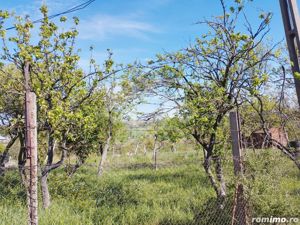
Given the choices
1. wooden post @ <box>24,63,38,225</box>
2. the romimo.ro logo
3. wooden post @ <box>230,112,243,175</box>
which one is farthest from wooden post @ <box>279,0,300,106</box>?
wooden post @ <box>24,63,38,225</box>

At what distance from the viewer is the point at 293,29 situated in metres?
4.78

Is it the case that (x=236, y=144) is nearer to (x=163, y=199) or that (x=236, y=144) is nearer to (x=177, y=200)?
(x=177, y=200)

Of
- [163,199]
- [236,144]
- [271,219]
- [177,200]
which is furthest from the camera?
[163,199]

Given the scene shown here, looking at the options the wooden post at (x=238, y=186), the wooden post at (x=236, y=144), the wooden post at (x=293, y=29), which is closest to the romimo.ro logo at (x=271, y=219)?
the wooden post at (x=238, y=186)

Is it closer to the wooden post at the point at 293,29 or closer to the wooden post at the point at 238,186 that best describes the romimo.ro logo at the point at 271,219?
the wooden post at the point at 238,186

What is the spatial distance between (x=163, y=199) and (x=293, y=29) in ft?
16.0

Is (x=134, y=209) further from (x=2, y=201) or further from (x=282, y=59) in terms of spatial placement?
(x=282, y=59)

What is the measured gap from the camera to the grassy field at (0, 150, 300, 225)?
15.7 feet

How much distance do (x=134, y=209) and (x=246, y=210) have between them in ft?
9.11

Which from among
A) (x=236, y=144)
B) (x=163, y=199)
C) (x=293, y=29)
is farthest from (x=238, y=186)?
(x=163, y=199)

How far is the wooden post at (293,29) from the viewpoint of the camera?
15.4ft

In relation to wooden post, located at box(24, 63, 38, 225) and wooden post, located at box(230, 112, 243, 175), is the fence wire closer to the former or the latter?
wooden post, located at box(230, 112, 243, 175)

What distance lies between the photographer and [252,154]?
17.6 feet

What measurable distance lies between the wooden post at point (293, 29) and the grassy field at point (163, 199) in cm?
144
